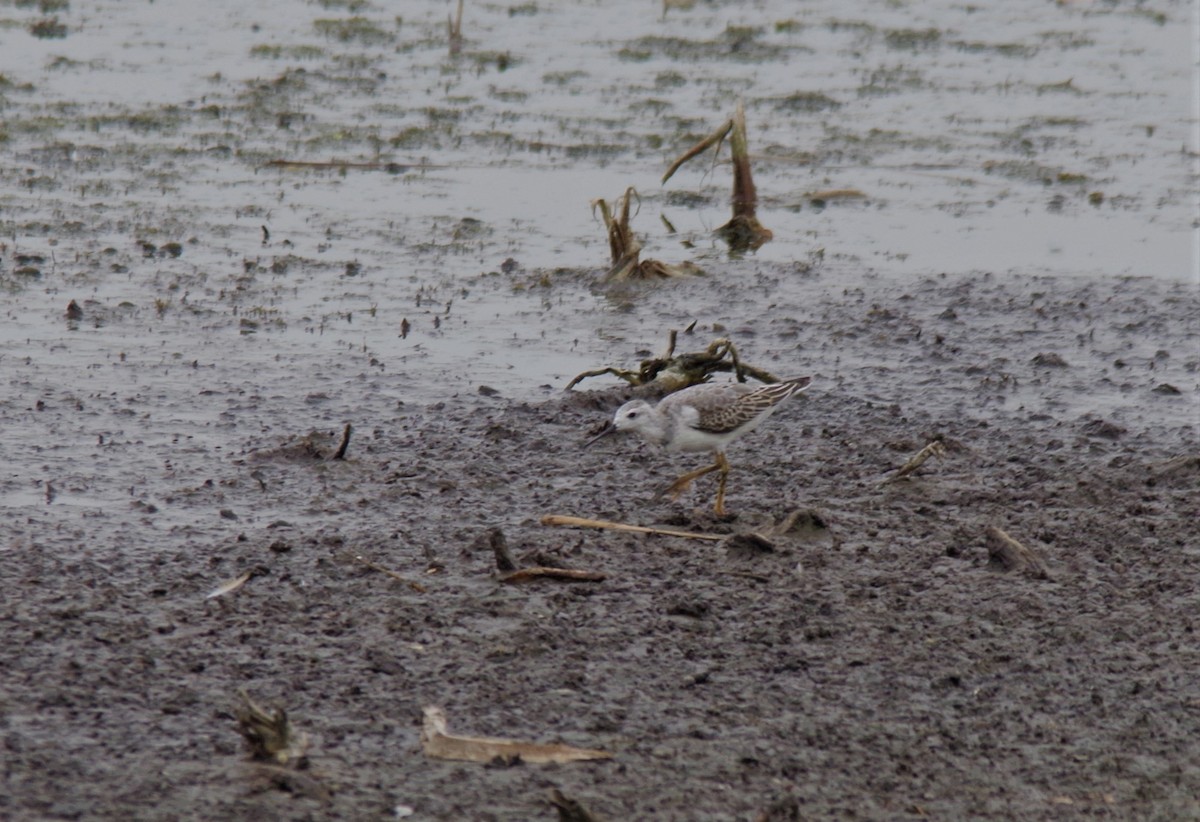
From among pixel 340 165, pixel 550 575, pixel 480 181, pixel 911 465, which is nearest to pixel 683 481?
pixel 911 465

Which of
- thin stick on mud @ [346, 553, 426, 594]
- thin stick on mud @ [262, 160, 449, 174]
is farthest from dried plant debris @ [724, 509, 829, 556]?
thin stick on mud @ [262, 160, 449, 174]

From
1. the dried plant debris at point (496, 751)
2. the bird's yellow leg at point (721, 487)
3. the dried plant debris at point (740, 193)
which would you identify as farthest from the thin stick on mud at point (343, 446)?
the dried plant debris at point (740, 193)

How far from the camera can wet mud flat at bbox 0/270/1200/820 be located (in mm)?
5180

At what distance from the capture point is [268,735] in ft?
16.6

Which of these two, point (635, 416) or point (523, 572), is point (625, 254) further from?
point (523, 572)

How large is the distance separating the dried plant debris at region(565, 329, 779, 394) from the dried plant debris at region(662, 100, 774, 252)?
3.31 metres

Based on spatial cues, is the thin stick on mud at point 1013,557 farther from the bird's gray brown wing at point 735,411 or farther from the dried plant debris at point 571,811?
the dried plant debris at point 571,811

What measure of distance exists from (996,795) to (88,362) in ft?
19.0

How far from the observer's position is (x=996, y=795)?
5.25 m

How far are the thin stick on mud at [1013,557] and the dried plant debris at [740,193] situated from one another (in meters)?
5.67

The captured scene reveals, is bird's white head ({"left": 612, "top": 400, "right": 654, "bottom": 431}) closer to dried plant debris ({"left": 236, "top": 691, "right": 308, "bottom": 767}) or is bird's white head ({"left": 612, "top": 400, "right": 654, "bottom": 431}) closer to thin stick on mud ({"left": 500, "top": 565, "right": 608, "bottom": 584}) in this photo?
thin stick on mud ({"left": 500, "top": 565, "right": 608, "bottom": 584})

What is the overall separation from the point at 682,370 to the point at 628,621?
3043mm

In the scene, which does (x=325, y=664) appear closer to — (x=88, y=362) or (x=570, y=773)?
(x=570, y=773)

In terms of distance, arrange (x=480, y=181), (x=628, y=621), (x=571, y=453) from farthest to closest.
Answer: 1. (x=480, y=181)
2. (x=571, y=453)
3. (x=628, y=621)
